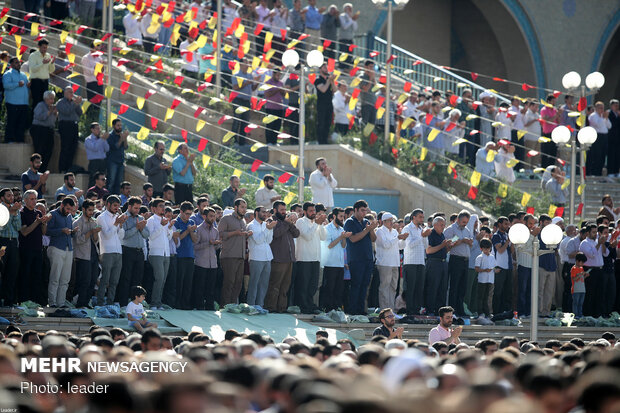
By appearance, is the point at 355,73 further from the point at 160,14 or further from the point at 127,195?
the point at 127,195

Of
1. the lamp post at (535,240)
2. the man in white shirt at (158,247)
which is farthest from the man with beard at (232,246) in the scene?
the lamp post at (535,240)

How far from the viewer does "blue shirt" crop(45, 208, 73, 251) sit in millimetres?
15023

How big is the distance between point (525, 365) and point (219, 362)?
2260mm

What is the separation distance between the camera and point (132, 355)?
8852mm

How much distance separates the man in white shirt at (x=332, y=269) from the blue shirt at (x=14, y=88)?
6.10 metres

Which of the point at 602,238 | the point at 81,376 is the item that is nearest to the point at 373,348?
the point at 81,376

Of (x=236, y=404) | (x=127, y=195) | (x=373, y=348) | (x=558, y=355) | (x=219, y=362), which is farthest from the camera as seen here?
(x=127, y=195)

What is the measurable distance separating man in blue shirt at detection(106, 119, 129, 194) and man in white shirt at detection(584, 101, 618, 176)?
34.8 feet

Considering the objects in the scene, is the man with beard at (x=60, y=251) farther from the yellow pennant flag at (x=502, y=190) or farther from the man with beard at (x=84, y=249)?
the yellow pennant flag at (x=502, y=190)

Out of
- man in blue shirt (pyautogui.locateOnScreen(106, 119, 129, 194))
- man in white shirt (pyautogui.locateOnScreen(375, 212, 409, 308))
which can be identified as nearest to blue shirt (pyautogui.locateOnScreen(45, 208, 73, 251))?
man in blue shirt (pyautogui.locateOnScreen(106, 119, 129, 194))

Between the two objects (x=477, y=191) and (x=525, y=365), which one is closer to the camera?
(x=525, y=365)

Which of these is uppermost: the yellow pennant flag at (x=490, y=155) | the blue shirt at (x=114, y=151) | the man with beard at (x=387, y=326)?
the yellow pennant flag at (x=490, y=155)

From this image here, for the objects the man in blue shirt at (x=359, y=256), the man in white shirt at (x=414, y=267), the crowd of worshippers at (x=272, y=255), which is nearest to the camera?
the crowd of worshippers at (x=272, y=255)

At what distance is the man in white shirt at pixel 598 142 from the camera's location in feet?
78.8
